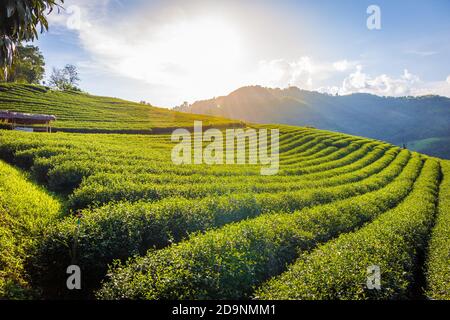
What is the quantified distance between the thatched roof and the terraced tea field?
17816mm

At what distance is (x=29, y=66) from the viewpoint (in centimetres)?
8988

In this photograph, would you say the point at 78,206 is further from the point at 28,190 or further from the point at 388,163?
the point at 388,163

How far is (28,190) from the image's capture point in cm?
1491

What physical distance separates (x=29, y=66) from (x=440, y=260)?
352 ft

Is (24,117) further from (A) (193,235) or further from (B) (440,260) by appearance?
(B) (440,260)

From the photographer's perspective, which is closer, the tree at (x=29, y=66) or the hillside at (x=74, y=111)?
the hillside at (x=74, y=111)

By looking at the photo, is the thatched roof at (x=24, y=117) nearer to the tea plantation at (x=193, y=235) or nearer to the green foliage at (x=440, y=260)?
the tea plantation at (x=193, y=235)

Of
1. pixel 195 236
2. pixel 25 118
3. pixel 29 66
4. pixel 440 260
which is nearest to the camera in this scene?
pixel 440 260

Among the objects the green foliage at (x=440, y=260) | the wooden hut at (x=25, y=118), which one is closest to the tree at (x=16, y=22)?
the green foliage at (x=440, y=260)

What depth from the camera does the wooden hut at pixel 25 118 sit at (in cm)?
3841

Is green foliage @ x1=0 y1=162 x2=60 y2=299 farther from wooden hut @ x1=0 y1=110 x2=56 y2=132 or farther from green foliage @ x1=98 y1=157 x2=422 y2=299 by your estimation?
wooden hut @ x1=0 y1=110 x2=56 y2=132

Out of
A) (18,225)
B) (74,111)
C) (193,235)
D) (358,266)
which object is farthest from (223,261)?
(74,111)
